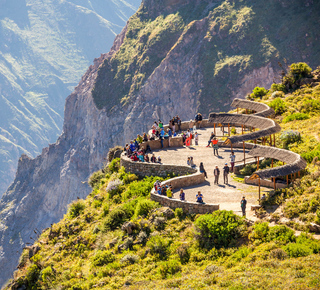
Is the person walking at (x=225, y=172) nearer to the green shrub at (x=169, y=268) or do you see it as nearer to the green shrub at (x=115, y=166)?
the green shrub at (x=169, y=268)

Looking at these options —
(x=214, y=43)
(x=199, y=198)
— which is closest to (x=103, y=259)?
(x=199, y=198)

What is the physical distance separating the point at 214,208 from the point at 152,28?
456 feet

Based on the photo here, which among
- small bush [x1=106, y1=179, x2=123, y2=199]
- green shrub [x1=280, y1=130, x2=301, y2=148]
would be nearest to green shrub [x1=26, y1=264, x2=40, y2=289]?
small bush [x1=106, y1=179, x2=123, y2=199]

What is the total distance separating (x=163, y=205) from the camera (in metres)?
26.9

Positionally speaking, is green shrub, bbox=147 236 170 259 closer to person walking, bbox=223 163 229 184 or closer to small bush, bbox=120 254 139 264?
small bush, bbox=120 254 139 264

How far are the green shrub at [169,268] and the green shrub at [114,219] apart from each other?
725 centimetres

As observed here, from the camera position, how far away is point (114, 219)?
28297 millimetres

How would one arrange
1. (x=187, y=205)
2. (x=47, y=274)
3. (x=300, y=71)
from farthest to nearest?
1. (x=300, y=71)
2. (x=47, y=274)
3. (x=187, y=205)

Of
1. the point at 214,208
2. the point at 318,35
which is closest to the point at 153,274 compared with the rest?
the point at 214,208

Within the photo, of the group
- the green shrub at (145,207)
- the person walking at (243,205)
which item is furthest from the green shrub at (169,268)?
the green shrub at (145,207)

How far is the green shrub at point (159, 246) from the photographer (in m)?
23.0

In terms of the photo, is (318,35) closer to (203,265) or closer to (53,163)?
(203,265)

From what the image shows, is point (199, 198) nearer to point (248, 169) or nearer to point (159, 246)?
point (159, 246)

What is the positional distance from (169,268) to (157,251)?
2.16 m
